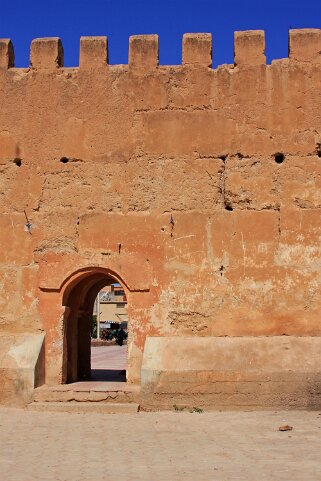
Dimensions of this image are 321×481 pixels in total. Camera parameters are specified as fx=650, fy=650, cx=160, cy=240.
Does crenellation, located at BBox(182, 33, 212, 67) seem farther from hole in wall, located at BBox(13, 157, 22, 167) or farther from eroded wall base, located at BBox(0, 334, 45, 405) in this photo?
eroded wall base, located at BBox(0, 334, 45, 405)

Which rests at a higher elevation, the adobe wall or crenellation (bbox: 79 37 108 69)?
crenellation (bbox: 79 37 108 69)

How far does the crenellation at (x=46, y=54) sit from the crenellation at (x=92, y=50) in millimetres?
396

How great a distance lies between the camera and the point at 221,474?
18.0 ft

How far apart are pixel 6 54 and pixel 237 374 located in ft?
20.0

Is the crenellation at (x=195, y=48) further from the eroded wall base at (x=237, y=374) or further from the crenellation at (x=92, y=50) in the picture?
the eroded wall base at (x=237, y=374)

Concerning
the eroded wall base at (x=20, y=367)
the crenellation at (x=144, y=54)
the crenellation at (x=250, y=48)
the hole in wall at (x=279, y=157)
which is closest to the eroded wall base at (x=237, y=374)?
the eroded wall base at (x=20, y=367)

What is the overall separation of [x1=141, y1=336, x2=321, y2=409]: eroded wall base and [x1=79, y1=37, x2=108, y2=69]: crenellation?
4540mm

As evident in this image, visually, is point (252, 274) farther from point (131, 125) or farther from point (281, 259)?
point (131, 125)

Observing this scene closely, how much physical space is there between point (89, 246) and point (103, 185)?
3.12 ft

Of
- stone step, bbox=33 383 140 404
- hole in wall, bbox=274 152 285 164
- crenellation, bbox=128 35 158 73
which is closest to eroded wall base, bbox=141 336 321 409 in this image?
stone step, bbox=33 383 140 404

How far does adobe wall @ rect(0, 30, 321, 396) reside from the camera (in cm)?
941

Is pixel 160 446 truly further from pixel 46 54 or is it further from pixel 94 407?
pixel 46 54

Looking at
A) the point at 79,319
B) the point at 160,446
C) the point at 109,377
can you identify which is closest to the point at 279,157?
the point at 79,319

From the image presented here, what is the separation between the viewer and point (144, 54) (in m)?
9.95
